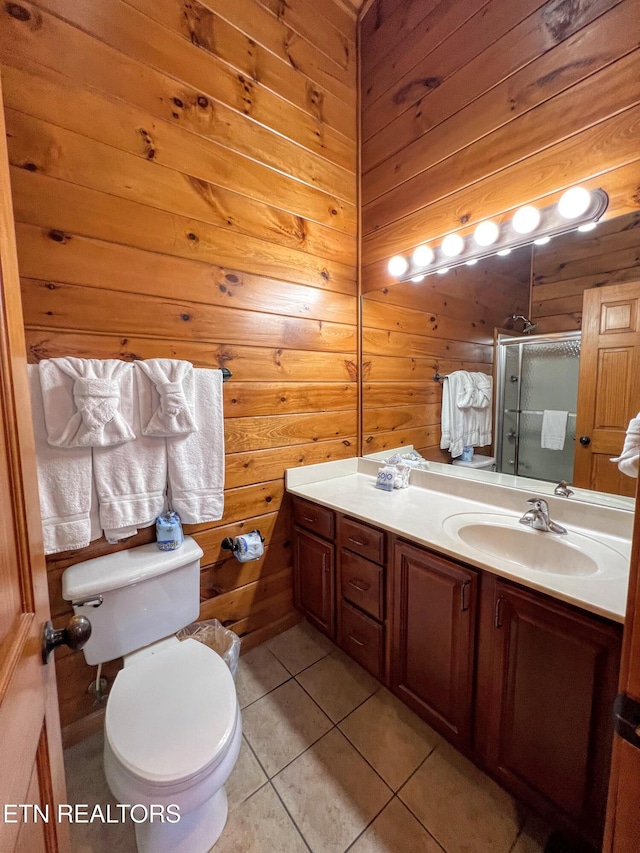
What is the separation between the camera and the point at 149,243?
1350 millimetres

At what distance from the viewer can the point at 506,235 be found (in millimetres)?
1372

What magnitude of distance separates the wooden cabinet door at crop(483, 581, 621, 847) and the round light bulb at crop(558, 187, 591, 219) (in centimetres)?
126

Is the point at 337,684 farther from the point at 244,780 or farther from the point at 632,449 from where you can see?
the point at 632,449

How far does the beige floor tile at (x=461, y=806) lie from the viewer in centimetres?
102

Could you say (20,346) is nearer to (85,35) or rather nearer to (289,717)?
(85,35)

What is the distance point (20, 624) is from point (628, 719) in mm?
931

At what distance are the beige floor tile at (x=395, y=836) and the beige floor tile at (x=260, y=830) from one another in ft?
0.63

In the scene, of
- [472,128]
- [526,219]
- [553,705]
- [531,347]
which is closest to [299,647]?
[553,705]

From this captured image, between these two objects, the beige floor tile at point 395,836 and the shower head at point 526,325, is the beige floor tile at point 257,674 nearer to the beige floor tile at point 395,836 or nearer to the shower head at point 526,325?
the beige floor tile at point 395,836

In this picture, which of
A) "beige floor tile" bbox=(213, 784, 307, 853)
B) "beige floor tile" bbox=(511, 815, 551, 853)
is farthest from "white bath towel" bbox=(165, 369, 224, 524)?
"beige floor tile" bbox=(511, 815, 551, 853)

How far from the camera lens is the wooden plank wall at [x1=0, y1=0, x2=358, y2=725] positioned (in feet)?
3.80

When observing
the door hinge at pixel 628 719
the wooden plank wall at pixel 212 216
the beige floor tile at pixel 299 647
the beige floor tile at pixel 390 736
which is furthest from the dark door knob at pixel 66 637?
the beige floor tile at pixel 299 647

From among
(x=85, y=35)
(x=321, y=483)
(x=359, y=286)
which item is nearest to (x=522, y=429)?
(x=321, y=483)

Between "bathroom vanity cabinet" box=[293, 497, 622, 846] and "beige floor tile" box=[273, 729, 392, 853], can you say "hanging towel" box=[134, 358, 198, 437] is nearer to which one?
"bathroom vanity cabinet" box=[293, 497, 622, 846]
